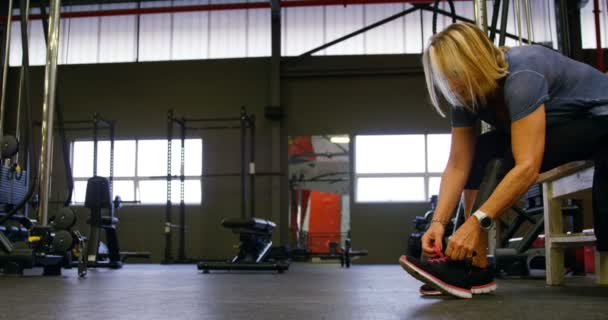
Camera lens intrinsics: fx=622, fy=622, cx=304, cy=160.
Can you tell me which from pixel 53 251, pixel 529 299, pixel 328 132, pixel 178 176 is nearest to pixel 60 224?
pixel 53 251

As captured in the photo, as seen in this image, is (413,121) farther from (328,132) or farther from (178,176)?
(178,176)

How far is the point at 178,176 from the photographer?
7680 millimetres

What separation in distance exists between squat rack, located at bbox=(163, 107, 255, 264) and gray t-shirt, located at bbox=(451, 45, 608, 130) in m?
5.69

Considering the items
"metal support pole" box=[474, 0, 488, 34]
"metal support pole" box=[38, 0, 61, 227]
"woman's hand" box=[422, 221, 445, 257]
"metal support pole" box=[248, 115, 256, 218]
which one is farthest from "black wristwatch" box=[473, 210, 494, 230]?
"metal support pole" box=[248, 115, 256, 218]

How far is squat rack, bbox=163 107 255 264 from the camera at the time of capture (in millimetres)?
7258

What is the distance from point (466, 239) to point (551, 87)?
1.26ft

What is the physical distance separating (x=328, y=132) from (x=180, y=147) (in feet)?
6.33

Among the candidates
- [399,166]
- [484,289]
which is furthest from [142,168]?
[484,289]

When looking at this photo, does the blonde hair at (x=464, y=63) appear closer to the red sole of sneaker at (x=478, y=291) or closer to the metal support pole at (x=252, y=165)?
the red sole of sneaker at (x=478, y=291)

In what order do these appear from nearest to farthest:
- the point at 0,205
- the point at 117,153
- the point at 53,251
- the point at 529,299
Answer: the point at 529,299, the point at 53,251, the point at 0,205, the point at 117,153

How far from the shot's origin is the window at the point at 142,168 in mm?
7992

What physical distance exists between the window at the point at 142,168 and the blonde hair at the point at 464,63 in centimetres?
681

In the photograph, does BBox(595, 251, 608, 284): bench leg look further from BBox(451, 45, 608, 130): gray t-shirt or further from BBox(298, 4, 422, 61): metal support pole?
BBox(298, 4, 422, 61): metal support pole

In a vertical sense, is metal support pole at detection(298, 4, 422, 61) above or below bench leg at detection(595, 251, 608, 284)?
above
